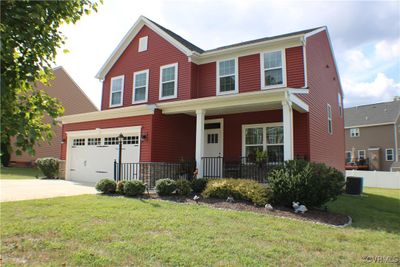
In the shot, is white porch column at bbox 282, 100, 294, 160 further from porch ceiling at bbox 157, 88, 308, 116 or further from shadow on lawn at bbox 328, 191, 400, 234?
shadow on lawn at bbox 328, 191, 400, 234

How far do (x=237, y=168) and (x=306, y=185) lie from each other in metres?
4.81

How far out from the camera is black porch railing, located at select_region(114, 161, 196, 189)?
12.2 metres

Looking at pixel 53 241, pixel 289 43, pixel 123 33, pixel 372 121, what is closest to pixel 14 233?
pixel 53 241

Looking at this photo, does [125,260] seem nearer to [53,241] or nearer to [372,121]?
[53,241]

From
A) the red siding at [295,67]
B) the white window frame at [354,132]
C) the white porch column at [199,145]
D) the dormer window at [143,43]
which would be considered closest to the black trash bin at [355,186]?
the red siding at [295,67]

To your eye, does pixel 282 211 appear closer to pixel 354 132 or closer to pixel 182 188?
pixel 182 188

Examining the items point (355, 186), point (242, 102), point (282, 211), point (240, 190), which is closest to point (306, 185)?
point (282, 211)

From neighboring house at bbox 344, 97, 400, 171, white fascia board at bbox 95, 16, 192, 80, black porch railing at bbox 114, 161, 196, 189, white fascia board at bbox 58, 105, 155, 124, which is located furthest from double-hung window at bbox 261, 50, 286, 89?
neighboring house at bbox 344, 97, 400, 171

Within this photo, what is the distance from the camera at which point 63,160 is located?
16328 millimetres

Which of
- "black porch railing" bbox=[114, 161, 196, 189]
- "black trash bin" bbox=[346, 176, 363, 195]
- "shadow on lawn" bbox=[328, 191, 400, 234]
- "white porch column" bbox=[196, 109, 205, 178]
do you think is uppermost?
"white porch column" bbox=[196, 109, 205, 178]

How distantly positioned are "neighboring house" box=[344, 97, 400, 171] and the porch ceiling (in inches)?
1062

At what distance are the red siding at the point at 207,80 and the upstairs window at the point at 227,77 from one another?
0.81 ft

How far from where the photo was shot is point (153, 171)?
40.2 ft

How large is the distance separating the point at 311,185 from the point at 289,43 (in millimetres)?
6877
